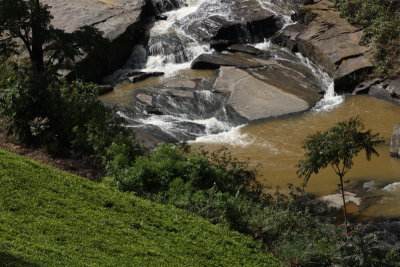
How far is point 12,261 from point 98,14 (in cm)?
1890

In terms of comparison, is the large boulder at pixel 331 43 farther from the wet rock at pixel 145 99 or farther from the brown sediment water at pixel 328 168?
the wet rock at pixel 145 99

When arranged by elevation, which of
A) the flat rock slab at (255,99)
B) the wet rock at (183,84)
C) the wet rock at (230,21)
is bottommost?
the flat rock slab at (255,99)

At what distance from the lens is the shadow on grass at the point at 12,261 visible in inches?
243

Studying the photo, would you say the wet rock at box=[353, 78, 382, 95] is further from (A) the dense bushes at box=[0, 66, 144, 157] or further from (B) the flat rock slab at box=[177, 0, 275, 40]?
(A) the dense bushes at box=[0, 66, 144, 157]

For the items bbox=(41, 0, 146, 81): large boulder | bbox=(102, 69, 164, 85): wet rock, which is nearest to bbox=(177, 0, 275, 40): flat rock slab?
bbox=(41, 0, 146, 81): large boulder

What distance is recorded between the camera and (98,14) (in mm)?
24016

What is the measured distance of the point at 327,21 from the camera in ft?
80.8

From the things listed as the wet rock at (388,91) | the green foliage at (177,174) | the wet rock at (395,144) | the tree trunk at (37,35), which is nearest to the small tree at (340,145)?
the green foliage at (177,174)

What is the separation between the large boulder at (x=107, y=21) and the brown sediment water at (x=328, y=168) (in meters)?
7.04

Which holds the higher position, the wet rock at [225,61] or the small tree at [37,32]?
the small tree at [37,32]

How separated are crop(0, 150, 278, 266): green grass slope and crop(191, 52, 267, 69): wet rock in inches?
508

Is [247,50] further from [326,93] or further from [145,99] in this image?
[145,99]

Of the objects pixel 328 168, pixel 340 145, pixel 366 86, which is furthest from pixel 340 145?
pixel 366 86

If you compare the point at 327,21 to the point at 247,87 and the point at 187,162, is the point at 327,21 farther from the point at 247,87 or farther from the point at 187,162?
the point at 187,162
